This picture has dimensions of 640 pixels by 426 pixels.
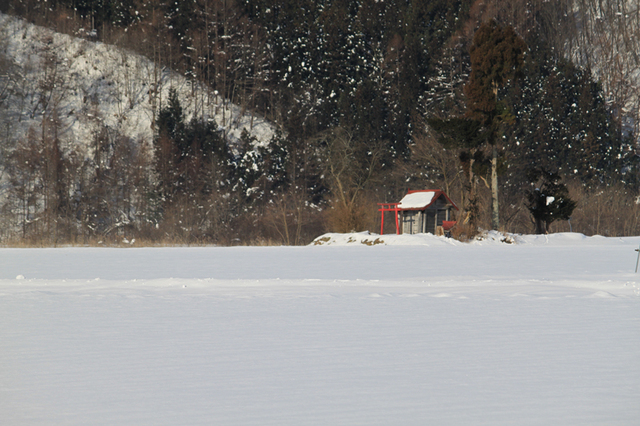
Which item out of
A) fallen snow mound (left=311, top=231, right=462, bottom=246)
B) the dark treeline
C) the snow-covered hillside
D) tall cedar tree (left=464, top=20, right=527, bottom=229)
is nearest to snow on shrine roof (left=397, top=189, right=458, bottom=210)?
fallen snow mound (left=311, top=231, right=462, bottom=246)

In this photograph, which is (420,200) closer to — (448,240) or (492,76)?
(448,240)

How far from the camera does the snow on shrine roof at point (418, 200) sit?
110 ft

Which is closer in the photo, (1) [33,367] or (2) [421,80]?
(1) [33,367]

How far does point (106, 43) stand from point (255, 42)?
55.1ft

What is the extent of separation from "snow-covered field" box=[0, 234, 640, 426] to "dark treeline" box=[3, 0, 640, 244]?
30994 mm

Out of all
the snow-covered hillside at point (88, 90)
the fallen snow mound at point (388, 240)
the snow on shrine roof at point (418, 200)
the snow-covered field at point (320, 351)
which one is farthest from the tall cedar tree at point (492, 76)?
the snow-covered hillside at point (88, 90)

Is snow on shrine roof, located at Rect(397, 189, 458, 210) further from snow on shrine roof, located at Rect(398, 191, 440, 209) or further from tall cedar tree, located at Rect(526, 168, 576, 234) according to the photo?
tall cedar tree, located at Rect(526, 168, 576, 234)

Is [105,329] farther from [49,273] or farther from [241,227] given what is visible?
[241,227]

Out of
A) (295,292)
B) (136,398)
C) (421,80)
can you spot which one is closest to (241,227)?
(421,80)

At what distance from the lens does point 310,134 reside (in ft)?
192

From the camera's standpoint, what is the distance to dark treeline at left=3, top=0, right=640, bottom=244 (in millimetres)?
50188

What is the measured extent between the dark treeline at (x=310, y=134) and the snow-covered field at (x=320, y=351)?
102ft

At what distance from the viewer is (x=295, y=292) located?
41.5 ft

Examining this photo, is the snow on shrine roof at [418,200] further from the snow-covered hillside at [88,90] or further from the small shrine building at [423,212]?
the snow-covered hillside at [88,90]
